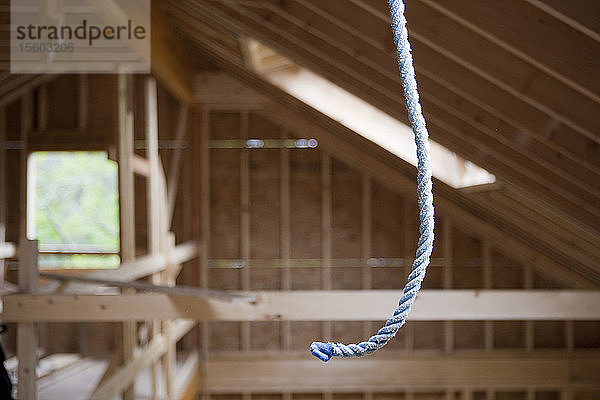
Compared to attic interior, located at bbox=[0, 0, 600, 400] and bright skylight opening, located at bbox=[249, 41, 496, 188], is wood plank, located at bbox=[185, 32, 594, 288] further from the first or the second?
bright skylight opening, located at bbox=[249, 41, 496, 188]

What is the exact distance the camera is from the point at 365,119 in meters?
4.89

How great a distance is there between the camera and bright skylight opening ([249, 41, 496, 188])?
190 inches

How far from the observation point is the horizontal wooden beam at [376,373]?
696 cm

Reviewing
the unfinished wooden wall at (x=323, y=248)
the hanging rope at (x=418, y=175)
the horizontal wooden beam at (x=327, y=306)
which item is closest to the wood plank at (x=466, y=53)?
the horizontal wooden beam at (x=327, y=306)

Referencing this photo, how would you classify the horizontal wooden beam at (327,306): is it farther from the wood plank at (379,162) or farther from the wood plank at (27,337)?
the wood plank at (379,162)

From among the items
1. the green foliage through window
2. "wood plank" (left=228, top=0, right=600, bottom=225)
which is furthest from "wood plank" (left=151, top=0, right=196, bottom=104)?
the green foliage through window

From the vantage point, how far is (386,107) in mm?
3785

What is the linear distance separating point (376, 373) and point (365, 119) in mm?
3296

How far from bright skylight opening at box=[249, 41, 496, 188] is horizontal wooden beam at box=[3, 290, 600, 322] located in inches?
61.7

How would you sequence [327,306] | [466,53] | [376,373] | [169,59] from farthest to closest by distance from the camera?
[376,373] < [169,59] < [327,306] < [466,53]

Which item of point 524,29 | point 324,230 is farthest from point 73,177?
point 524,29

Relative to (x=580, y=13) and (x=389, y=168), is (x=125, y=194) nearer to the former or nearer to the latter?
(x=389, y=168)

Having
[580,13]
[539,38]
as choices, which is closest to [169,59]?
[539,38]

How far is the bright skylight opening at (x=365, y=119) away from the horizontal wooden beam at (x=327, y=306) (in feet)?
5.14
